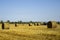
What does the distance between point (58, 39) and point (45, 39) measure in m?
1.16

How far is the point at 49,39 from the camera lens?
509 inches

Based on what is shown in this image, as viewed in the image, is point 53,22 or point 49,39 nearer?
point 49,39

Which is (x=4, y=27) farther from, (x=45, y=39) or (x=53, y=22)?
(x=45, y=39)

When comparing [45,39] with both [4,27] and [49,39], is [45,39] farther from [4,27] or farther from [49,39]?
[4,27]

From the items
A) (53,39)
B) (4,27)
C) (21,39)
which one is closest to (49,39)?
(53,39)

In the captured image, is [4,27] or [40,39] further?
[4,27]

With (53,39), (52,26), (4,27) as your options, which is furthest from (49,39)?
(4,27)

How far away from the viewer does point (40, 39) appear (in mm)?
13062

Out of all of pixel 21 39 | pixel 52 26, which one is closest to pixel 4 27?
pixel 52 26

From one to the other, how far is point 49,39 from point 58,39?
795 mm

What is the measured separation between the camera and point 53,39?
12.9 meters

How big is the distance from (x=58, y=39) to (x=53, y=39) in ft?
1.45

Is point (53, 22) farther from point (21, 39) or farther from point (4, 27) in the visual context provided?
point (21, 39)

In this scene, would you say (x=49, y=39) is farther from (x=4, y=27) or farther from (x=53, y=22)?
(x=4, y=27)
